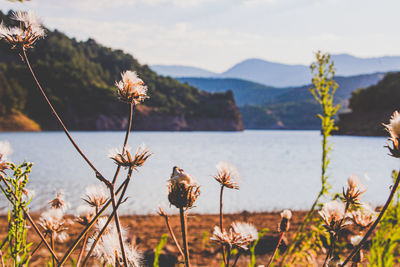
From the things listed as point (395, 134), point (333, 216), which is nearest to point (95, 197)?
point (333, 216)

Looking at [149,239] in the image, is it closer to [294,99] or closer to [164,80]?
[164,80]

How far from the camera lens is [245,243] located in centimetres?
105

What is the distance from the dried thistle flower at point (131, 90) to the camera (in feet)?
3.21

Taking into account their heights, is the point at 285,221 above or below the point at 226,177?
below

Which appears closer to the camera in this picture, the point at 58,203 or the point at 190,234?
the point at 58,203

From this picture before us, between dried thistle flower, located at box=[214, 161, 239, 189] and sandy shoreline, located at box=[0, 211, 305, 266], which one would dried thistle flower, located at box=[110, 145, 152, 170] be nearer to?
dried thistle flower, located at box=[214, 161, 239, 189]

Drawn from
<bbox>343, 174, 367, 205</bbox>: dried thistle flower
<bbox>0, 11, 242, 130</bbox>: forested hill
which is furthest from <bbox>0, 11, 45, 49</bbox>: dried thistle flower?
<bbox>0, 11, 242, 130</bbox>: forested hill

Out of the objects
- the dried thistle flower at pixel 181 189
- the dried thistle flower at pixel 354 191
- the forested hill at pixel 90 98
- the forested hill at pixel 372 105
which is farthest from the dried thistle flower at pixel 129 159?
the forested hill at pixel 90 98

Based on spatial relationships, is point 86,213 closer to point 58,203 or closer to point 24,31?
point 58,203

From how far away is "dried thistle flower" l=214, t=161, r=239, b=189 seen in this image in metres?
1.18

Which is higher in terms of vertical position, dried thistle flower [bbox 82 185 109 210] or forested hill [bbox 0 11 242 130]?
forested hill [bbox 0 11 242 130]

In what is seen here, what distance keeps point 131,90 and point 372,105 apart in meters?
92.1

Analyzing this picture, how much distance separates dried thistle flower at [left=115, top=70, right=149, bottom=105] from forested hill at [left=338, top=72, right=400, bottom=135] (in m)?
81.8

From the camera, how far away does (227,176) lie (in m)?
1.21
